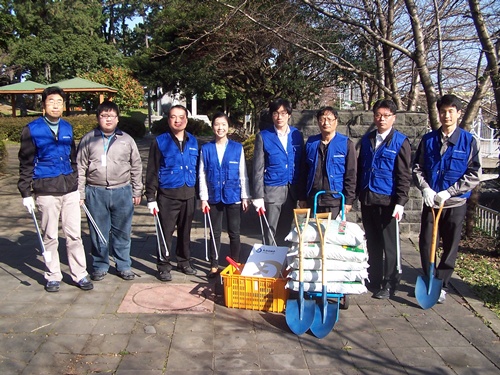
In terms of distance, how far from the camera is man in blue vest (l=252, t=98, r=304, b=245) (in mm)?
5031

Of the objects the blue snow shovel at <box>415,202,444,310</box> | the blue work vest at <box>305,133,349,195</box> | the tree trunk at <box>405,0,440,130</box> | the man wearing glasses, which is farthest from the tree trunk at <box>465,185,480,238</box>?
the man wearing glasses

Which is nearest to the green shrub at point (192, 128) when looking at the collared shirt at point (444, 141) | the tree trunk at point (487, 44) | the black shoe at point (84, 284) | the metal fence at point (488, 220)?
the metal fence at point (488, 220)

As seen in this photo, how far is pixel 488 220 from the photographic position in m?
7.38

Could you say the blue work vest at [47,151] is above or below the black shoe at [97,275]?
above

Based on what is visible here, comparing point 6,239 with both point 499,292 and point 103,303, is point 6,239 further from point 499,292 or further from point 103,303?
point 499,292

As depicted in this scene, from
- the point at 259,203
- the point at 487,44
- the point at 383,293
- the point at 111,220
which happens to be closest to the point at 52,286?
the point at 111,220

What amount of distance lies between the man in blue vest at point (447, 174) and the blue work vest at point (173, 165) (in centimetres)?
227

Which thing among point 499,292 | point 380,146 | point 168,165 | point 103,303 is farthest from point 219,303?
point 499,292

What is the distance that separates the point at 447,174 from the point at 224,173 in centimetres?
215

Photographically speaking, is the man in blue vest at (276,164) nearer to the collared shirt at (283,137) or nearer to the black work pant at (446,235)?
the collared shirt at (283,137)

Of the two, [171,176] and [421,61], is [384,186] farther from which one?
[421,61]

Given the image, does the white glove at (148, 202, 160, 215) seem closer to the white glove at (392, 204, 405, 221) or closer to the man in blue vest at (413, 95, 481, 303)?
the white glove at (392, 204, 405, 221)

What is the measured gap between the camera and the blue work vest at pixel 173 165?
5074 mm

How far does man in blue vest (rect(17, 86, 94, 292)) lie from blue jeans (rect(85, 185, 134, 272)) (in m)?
0.18
